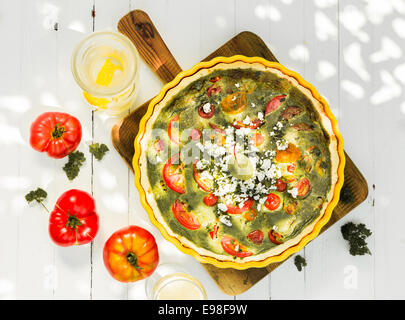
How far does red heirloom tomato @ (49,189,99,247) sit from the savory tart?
1.01ft

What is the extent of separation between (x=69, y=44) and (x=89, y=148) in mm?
475

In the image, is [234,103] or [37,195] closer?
[234,103]

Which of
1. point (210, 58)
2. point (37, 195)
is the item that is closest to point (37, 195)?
point (37, 195)

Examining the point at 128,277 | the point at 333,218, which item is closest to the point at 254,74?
the point at 333,218

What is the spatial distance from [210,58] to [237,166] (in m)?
0.49

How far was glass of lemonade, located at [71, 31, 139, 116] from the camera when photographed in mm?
1757

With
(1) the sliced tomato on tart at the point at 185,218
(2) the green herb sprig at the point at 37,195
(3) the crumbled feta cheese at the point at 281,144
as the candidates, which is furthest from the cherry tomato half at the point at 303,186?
(2) the green herb sprig at the point at 37,195

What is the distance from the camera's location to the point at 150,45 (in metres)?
1.91

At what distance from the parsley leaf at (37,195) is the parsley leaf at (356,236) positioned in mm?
1343

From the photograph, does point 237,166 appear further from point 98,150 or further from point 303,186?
point 98,150

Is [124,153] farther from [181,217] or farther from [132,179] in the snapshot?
[181,217]

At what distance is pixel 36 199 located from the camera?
195 centimetres

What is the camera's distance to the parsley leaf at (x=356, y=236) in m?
1.98

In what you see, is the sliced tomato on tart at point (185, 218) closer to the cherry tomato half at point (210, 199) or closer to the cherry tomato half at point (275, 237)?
the cherry tomato half at point (210, 199)
